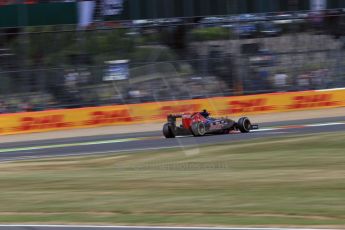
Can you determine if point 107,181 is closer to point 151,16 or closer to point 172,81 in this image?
point 172,81

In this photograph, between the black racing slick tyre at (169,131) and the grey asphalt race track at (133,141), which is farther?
the black racing slick tyre at (169,131)

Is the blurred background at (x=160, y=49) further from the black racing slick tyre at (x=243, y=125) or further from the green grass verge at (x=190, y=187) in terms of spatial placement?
the green grass verge at (x=190, y=187)

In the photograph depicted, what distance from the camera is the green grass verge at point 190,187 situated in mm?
8164

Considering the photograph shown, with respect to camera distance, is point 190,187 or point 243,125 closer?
point 190,187

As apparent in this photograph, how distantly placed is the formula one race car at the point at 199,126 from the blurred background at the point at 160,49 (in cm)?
596

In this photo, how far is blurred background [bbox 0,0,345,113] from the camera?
2802 cm

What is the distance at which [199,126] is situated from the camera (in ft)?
67.6

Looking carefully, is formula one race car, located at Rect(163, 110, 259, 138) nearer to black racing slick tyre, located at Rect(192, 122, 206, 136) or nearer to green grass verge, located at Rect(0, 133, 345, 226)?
black racing slick tyre, located at Rect(192, 122, 206, 136)

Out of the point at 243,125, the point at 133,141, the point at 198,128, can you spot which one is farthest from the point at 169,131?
the point at 243,125

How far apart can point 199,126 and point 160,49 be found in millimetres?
11592

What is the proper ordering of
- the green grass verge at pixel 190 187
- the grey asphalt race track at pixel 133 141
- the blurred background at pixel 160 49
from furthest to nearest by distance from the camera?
1. the blurred background at pixel 160 49
2. the grey asphalt race track at pixel 133 141
3. the green grass verge at pixel 190 187

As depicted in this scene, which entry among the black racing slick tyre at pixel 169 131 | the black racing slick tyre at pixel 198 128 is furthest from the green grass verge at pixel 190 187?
the black racing slick tyre at pixel 169 131

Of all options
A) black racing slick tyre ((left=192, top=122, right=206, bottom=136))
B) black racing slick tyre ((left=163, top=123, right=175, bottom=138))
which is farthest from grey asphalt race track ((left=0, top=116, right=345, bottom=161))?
black racing slick tyre ((left=192, top=122, right=206, bottom=136))

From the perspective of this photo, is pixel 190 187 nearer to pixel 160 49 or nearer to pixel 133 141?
pixel 133 141
